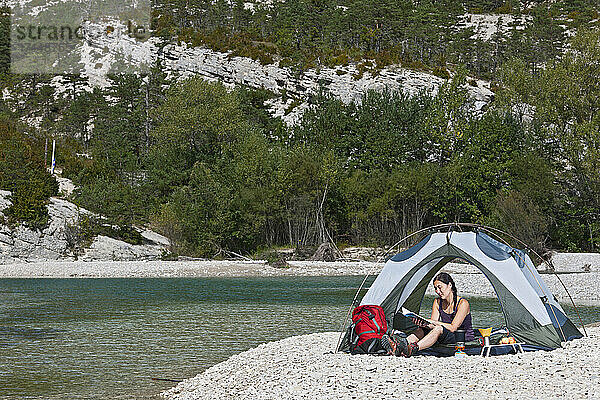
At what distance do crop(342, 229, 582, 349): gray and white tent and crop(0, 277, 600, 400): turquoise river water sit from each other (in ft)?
10.6

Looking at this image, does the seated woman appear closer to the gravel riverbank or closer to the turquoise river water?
the gravel riverbank

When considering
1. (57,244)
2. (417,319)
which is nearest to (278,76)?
(57,244)

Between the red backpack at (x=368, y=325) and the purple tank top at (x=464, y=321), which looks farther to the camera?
the purple tank top at (x=464, y=321)

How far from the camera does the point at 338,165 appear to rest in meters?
40.9

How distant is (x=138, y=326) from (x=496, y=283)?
29.4 feet

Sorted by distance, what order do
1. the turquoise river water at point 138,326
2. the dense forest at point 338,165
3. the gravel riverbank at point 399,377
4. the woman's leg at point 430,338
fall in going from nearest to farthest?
1. the gravel riverbank at point 399,377
2. the woman's leg at point 430,338
3. the turquoise river water at point 138,326
4. the dense forest at point 338,165

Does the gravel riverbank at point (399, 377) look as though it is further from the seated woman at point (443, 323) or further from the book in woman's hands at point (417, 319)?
the book in woman's hands at point (417, 319)

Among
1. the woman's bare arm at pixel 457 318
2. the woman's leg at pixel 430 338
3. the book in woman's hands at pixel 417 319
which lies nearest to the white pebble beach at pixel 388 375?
the woman's leg at pixel 430 338

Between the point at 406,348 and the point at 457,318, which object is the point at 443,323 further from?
the point at 406,348

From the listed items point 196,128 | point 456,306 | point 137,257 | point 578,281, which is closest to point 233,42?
point 196,128

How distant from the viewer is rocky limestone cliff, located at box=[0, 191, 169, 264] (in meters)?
33.8

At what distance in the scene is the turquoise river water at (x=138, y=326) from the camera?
31.3 feet

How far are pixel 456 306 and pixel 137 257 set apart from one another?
29959 mm

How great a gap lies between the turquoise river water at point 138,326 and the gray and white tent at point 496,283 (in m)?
3.24
